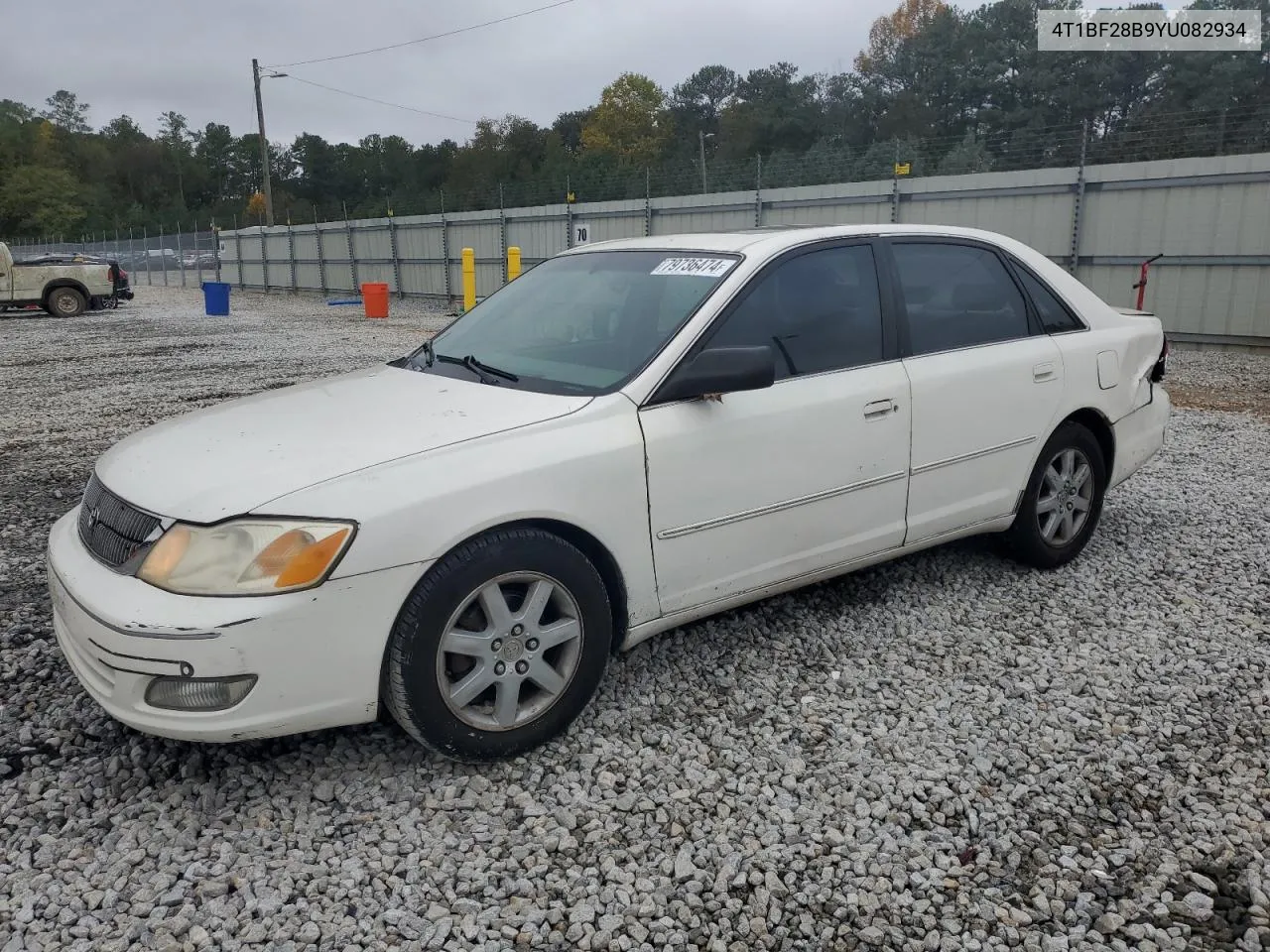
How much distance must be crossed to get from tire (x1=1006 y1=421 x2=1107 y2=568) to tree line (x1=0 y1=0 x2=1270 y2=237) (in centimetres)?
1086

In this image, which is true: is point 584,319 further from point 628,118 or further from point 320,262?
point 628,118

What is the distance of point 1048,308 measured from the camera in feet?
14.4

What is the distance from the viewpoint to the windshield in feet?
11.0

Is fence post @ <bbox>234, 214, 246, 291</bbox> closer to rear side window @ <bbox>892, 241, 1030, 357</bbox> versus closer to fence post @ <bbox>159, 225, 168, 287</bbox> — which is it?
fence post @ <bbox>159, 225, 168, 287</bbox>

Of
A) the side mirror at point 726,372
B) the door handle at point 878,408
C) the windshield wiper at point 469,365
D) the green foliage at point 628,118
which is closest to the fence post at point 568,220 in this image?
the windshield wiper at point 469,365

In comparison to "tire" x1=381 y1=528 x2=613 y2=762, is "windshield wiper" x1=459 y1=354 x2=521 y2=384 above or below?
above

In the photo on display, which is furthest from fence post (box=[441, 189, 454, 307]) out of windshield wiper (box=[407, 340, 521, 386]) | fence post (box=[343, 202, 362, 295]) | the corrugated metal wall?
windshield wiper (box=[407, 340, 521, 386])

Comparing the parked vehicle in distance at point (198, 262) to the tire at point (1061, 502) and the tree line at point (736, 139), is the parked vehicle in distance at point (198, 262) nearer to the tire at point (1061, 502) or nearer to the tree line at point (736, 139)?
the tree line at point (736, 139)

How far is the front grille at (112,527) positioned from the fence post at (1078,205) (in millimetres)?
13570

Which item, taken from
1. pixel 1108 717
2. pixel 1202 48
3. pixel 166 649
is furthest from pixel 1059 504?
pixel 1202 48

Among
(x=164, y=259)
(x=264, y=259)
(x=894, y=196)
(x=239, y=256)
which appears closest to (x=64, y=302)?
(x=264, y=259)

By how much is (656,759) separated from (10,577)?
11.0 feet

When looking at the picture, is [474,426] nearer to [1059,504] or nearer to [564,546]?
[564,546]

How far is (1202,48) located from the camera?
39688 mm
